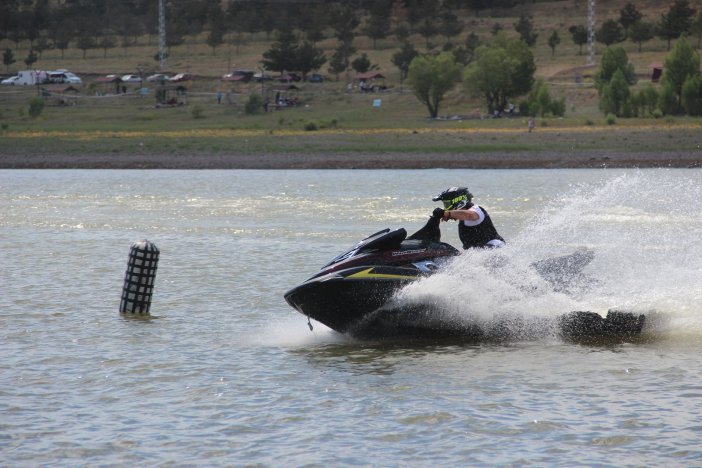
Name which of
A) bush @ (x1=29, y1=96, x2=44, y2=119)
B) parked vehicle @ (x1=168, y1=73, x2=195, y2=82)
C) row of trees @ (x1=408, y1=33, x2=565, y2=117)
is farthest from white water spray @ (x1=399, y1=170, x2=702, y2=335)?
parked vehicle @ (x1=168, y1=73, x2=195, y2=82)

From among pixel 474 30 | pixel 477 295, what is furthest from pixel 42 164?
pixel 474 30

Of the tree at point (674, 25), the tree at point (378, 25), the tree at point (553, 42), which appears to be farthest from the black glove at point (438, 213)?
the tree at point (378, 25)

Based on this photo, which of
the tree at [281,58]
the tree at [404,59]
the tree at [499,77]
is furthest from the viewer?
the tree at [281,58]

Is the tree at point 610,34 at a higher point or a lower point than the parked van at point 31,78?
higher

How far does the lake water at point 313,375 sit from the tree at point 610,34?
327 feet

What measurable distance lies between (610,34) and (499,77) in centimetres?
4334

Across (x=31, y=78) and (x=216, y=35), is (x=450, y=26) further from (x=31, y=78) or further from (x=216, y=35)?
(x=31, y=78)

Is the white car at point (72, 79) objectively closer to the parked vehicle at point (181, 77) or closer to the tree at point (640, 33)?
the parked vehicle at point (181, 77)

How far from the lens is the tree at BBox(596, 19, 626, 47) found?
116m

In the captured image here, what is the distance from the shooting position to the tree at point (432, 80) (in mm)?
76312

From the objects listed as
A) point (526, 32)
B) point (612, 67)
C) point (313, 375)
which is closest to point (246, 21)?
point (526, 32)

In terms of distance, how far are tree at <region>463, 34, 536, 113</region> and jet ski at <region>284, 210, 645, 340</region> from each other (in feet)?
217

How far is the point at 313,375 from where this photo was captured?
10.4 m

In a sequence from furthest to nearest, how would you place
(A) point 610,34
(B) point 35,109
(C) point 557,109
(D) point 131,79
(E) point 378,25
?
(E) point 378,25 → (A) point 610,34 → (D) point 131,79 → (B) point 35,109 → (C) point 557,109
